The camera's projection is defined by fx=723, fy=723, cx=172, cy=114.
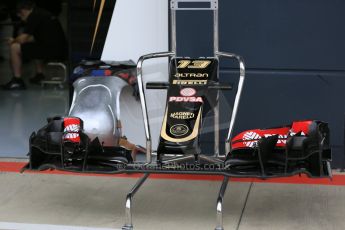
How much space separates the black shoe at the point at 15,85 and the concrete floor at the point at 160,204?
13.8ft

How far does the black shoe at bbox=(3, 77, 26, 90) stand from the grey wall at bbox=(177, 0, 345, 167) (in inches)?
181

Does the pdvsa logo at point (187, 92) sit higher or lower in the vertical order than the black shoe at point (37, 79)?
higher

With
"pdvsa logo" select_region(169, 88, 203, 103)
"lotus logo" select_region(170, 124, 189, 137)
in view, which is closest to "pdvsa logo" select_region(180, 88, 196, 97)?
"pdvsa logo" select_region(169, 88, 203, 103)

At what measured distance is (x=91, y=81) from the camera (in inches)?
272

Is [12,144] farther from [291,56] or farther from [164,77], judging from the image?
[291,56]

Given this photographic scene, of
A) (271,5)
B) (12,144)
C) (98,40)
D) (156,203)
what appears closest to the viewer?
(156,203)

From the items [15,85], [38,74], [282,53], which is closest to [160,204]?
[282,53]

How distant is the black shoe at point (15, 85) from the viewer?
35.8ft

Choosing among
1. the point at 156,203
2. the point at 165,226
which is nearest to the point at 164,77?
the point at 156,203

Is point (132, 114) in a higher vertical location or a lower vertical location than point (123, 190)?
higher

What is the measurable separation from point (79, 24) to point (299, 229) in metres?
3.49

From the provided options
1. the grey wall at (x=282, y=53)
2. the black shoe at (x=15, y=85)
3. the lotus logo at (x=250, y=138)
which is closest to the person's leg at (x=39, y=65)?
the black shoe at (x=15, y=85)

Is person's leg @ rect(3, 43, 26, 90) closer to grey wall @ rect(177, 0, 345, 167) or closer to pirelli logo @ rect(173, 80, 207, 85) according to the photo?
grey wall @ rect(177, 0, 345, 167)

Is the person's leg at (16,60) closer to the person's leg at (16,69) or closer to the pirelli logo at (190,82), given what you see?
the person's leg at (16,69)
